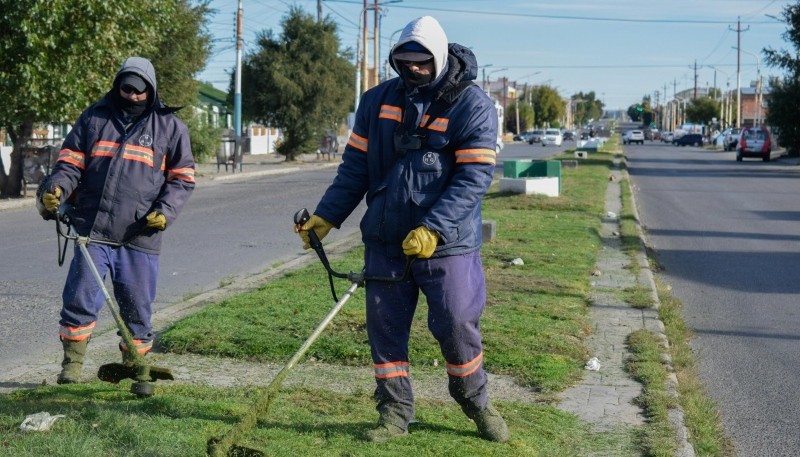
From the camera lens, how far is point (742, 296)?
34.1ft

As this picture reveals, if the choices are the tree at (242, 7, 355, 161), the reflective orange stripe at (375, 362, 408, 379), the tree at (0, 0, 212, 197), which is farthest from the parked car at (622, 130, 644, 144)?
the reflective orange stripe at (375, 362, 408, 379)

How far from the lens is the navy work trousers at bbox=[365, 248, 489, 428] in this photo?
15.4 feet

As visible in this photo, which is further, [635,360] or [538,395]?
[635,360]

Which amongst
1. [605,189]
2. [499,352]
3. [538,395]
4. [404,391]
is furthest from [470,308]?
[605,189]

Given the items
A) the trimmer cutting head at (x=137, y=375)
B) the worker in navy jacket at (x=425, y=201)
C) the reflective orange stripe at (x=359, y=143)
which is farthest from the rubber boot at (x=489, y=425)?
the trimmer cutting head at (x=137, y=375)

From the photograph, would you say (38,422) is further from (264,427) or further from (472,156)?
(472,156)

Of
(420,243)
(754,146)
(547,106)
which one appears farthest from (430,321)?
(547,106)

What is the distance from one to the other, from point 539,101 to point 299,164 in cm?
11762

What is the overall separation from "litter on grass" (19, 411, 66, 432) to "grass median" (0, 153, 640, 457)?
44 mm

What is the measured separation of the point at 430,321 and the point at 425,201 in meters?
0.55

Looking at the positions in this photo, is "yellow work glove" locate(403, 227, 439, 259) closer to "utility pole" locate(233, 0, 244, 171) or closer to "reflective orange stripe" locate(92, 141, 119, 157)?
"reflective orange stripe" locate(92, 141, 119, 157)

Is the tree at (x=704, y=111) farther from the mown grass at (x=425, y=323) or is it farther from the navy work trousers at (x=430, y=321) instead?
the navy work trousers at (x=430, y=321)

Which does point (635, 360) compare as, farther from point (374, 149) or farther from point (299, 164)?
point (299, 164)

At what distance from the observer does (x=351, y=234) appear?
15422 mm
